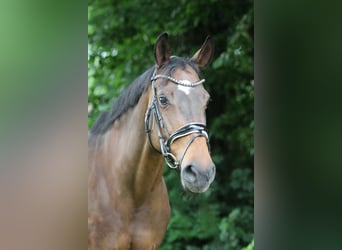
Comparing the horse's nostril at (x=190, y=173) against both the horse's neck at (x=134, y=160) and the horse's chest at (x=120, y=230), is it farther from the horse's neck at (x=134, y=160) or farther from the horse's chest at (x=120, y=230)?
the horse's chest at (x=120, y=230)

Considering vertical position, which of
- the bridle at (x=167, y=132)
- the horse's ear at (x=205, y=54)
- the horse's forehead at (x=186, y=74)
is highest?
the horse's ear at (x=205, y=54)

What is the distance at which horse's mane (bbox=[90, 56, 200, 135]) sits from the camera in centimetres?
178

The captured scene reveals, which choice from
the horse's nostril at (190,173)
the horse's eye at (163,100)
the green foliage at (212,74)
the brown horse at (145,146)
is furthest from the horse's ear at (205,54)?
the green foliage at (212,74)

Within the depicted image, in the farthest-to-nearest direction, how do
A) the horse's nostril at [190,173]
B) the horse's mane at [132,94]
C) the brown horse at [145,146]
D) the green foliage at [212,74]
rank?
1. the green foliage at [212,74]
2. the horse's mane at [132,94]
3. the brown horse at [145,146]
4. the horse's nostril at [190,173]

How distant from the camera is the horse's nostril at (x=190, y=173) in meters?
1.56

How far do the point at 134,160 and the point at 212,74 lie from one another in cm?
123

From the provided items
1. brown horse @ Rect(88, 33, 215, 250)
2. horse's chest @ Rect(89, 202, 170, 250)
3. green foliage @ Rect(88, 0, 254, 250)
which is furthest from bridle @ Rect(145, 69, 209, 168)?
green foliage @ Rect(88, 0, 254, 250)

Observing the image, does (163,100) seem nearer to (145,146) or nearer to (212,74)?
(145,146)

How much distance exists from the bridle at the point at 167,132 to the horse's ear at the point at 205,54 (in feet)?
0.48

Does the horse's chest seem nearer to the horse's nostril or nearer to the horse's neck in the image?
the horse's neck

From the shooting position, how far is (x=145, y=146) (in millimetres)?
1883
